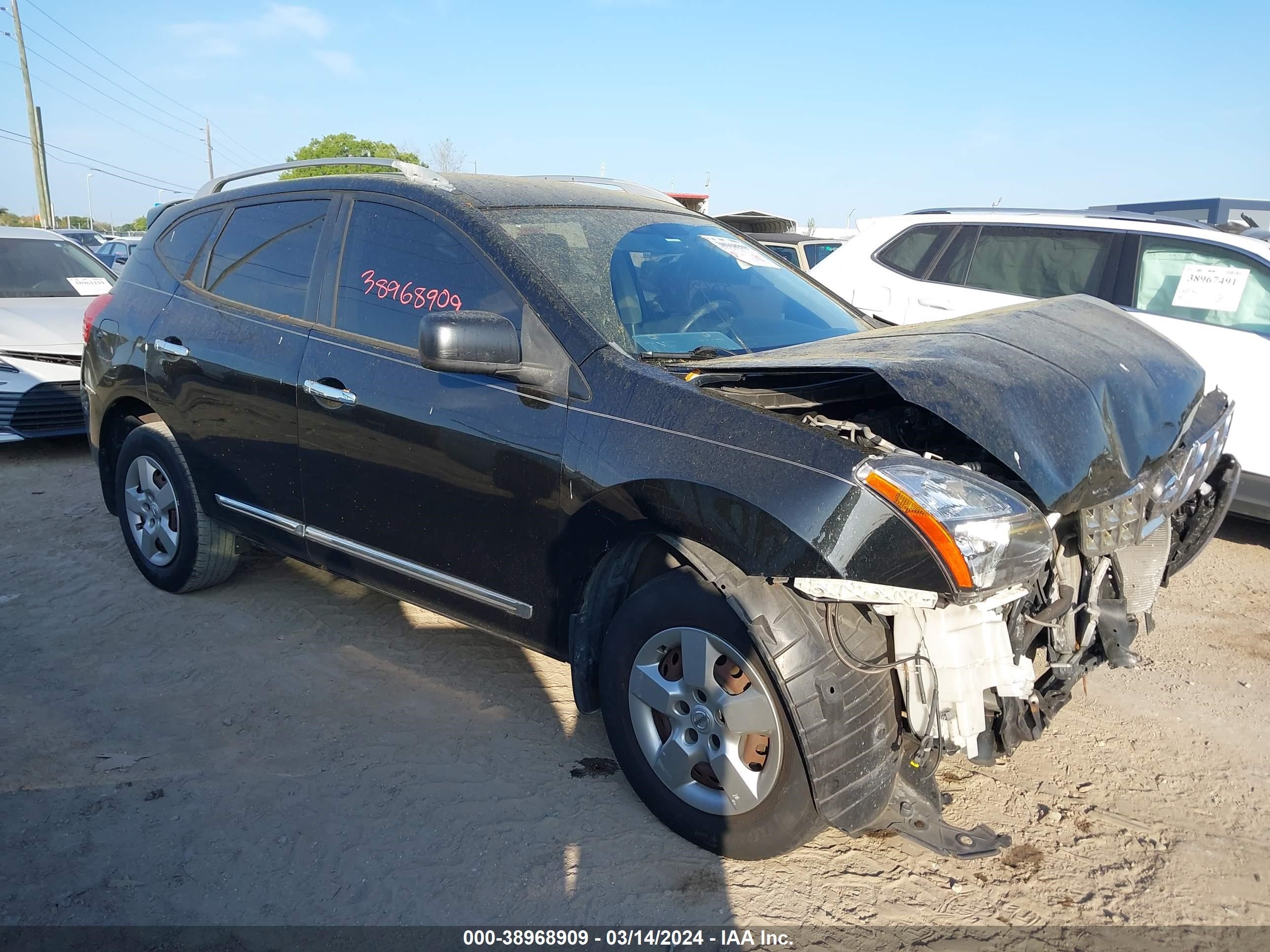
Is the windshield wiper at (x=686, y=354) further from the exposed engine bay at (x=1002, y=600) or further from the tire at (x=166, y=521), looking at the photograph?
the tire at (x=166, y=521)

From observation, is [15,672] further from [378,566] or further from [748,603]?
[748,603]

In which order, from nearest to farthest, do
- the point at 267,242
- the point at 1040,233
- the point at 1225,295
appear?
the point at 267,242, the point at 1225,295, the point at 1040,233

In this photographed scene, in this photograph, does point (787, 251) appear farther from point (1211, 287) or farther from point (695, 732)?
point (695, 732)

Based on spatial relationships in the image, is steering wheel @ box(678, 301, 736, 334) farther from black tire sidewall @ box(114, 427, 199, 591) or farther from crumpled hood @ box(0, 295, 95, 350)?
crumpled hood @ box(0, 295, 95, 350)

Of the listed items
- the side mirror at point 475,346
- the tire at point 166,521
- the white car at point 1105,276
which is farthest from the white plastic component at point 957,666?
the white car at point 1105,276

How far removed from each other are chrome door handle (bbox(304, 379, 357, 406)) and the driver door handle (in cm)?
92

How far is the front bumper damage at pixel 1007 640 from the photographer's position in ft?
7.91

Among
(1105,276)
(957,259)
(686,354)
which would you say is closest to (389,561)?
(686,354)

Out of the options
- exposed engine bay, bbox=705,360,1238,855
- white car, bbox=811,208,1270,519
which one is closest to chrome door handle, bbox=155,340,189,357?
exposed engine bay, bbox=705,360,1238,855

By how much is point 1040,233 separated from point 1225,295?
116 cm

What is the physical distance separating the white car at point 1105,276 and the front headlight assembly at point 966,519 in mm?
3733

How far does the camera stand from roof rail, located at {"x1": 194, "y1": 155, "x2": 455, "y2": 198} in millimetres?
3490

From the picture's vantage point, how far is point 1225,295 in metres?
5.65

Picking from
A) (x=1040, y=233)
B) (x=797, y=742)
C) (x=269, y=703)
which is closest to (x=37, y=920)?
(x=269, y=703)
